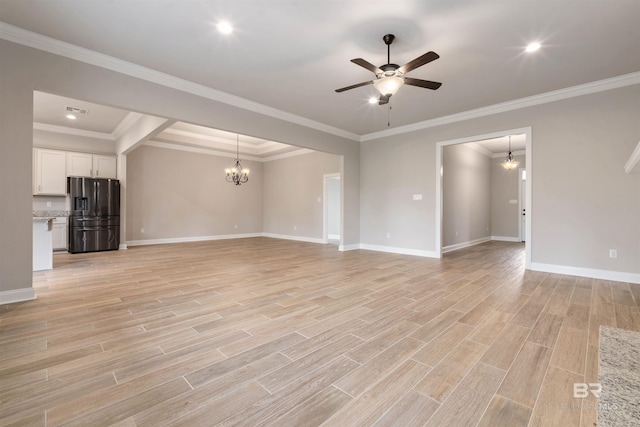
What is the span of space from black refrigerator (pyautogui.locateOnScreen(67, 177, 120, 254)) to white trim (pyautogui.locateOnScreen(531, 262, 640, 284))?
29.6ft

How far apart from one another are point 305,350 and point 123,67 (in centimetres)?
414

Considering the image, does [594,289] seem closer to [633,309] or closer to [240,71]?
[633,309]

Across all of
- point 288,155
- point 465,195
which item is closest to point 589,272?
point 465,195

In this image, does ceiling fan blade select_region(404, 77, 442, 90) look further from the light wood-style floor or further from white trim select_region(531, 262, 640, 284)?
white trim select_region(531, 262, 640, 284)

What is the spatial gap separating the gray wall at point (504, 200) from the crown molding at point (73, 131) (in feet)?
38.7

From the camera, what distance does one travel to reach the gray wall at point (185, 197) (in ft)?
24.9

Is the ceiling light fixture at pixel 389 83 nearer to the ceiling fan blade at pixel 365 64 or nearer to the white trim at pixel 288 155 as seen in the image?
the ceiling fan blade at pixel 365 64


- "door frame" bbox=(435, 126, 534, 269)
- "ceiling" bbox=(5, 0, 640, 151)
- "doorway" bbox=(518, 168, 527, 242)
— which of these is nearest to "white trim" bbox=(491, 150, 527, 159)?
"doorway" bbox=(518, 168, 527, 242)

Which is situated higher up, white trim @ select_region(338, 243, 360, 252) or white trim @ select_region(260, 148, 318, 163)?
white trim @ select_region(260, 148, 318, 163)

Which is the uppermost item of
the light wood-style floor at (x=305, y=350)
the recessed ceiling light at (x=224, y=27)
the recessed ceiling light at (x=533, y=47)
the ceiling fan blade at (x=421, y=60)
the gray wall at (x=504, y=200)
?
the recessed ceiling light at (x=224, y=27)

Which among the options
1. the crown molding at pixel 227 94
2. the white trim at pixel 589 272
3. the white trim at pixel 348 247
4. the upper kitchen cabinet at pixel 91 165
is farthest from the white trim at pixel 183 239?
the white trim at pixel 589 272

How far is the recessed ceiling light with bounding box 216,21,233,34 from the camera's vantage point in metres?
2.82

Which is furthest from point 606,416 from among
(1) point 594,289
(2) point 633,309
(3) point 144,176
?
(3) point 144,176

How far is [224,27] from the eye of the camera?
2.88 m
